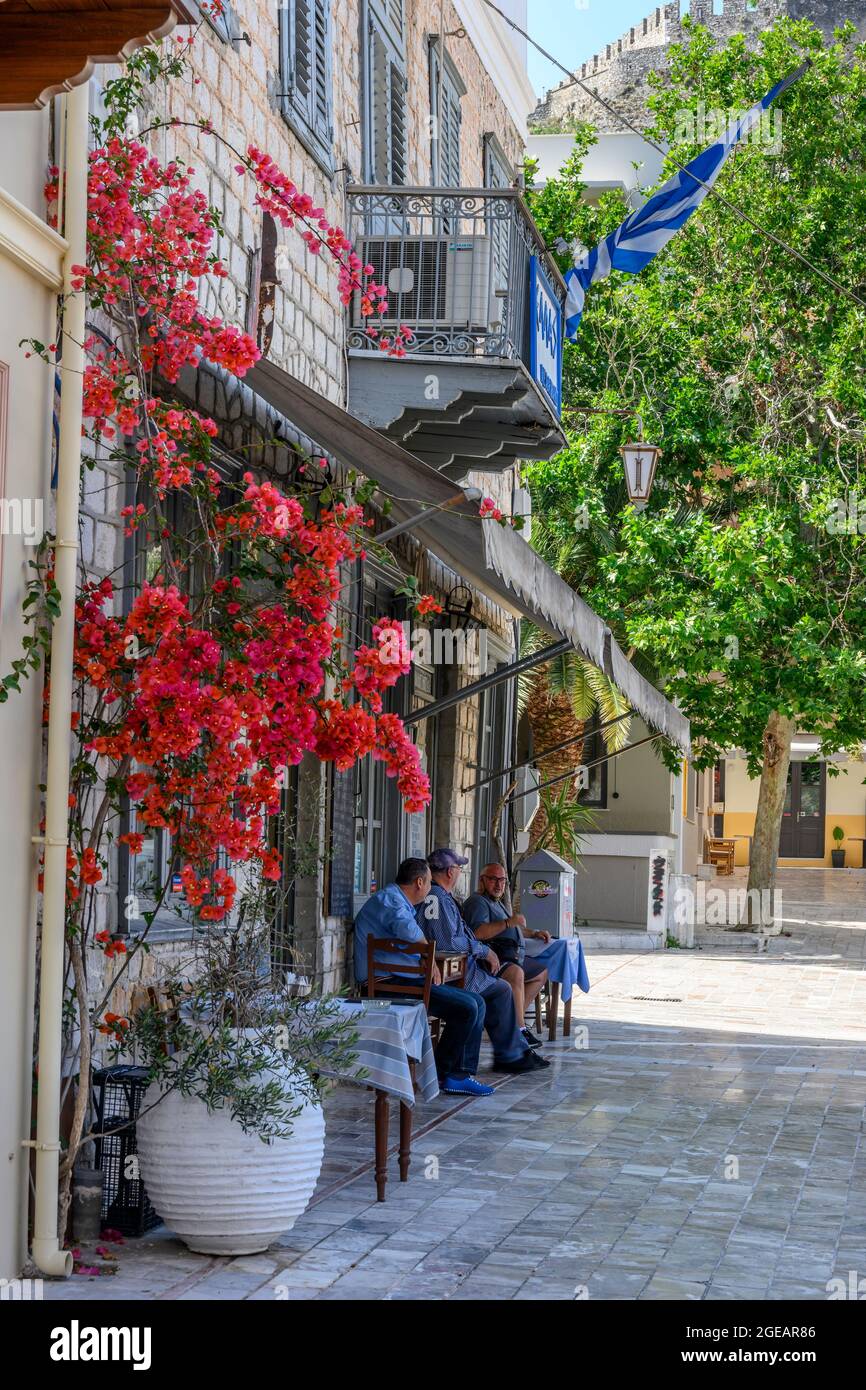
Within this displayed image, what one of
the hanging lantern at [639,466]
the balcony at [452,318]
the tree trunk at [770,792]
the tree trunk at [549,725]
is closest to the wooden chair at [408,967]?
the balcony at [452,318]

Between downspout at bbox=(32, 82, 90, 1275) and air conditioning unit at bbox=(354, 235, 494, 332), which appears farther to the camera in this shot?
air conditioning unit at bbox=(354, 235, 494, 332)

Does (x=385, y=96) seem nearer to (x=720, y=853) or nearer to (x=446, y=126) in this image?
(x=446, y=126)

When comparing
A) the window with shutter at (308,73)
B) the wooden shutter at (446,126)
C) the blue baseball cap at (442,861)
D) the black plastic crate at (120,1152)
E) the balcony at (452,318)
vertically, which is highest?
the wooden shutter at (446,126)

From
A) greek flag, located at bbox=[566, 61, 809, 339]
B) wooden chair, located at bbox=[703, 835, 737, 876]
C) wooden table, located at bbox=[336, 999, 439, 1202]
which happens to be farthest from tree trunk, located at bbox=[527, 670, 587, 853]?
wooden chair, located at bbox=[703, 835, 737, 876]

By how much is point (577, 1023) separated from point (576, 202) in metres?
14.6

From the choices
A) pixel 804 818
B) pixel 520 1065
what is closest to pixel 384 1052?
pixel 520 1065

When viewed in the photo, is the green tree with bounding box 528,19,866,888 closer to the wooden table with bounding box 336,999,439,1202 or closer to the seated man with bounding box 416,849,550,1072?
the seated man with bounding box 416,849,550,1072

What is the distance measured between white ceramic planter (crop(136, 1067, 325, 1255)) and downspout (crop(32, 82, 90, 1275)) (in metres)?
0.35

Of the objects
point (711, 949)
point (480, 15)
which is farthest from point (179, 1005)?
point (711, 949)

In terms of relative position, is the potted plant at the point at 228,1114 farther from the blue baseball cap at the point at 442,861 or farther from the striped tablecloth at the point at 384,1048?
the blue baseball cap at the point at 442,861

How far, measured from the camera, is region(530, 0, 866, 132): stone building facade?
3709 centimetres

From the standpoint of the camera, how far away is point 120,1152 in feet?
19.0

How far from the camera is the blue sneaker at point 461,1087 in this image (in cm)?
949

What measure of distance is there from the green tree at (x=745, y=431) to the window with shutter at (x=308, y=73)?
10.9 metres
